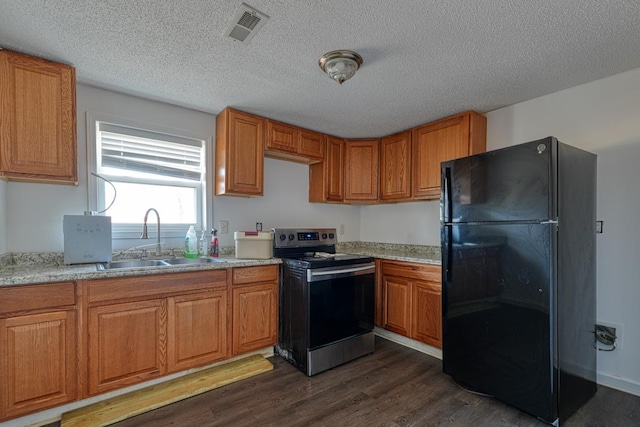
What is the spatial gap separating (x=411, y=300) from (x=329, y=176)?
1608 millimetres

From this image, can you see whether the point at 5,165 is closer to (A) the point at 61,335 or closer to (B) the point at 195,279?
(A) the point at 61,335

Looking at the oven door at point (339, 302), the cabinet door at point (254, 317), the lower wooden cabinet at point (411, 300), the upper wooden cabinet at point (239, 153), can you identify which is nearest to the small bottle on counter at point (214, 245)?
the upper wooden cabinet at point (239, 153)

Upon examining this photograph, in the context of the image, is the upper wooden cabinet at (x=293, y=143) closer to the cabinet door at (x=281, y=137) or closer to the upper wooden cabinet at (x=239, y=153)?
the cabinet door at (x=281, y=137)

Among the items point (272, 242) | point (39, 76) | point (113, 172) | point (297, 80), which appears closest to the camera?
point (39, 76)

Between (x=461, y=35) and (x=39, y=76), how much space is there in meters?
2.60

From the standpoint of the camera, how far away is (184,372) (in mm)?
2234

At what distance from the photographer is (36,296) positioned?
1.68 m

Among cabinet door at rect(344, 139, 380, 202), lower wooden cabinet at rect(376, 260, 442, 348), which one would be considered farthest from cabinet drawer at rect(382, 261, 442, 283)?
cabinet door at rect(344, 139, 380, 202)

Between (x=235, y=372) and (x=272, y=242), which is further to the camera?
(x=272, y=242)

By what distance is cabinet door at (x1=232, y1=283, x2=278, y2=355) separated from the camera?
2.44 metres

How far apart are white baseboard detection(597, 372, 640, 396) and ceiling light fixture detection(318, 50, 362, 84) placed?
9.20 feet

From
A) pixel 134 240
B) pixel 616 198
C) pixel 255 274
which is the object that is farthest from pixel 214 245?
pixel 616 198

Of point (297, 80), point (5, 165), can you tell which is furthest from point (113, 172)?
point (297, 80)

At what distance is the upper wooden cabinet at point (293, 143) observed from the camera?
→ 9.80 feet
